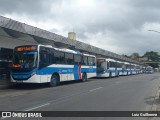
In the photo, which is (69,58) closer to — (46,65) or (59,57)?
(59,57)

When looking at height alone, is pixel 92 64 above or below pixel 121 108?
above

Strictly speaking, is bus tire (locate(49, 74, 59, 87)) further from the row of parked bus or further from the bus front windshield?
the bus front windshield

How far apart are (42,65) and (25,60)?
4.24 ft

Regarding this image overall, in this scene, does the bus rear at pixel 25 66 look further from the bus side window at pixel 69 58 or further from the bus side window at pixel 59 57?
the bus side window at pixel 69 58

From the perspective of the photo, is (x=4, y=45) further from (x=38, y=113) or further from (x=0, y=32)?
(x=38, y=113)

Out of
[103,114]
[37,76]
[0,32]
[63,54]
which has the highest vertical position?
[0,32]

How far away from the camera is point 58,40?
3491cm

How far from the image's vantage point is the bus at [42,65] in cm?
2120

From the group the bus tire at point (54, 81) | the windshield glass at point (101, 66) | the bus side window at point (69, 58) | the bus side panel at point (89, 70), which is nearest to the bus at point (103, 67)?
the windshield glass at point (101, 66)

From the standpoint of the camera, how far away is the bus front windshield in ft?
69.8

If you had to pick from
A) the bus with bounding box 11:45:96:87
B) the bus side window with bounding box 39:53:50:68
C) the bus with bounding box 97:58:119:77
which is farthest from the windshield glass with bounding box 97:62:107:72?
the bus side window with bounding box 39:53:50:68

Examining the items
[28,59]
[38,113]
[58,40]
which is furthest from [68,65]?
[38,113]

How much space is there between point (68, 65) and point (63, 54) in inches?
51.7

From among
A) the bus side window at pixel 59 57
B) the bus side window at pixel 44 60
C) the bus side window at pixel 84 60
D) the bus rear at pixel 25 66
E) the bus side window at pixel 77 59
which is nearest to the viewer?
the bus rear at pixel 25 66
